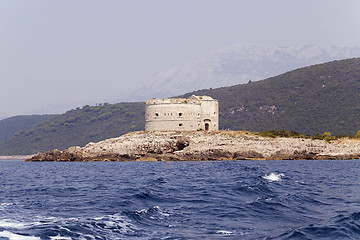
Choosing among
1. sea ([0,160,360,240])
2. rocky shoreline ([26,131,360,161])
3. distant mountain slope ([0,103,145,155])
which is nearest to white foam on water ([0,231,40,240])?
sea ([0,160,360,240])

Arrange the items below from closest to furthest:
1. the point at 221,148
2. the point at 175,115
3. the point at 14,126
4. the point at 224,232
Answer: the point at 224,232
the point at 221,148
the point at 175,115
the point at 14,126

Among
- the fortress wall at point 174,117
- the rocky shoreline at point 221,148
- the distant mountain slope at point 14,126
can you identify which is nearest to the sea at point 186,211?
the rocky shoreline at point 221,148

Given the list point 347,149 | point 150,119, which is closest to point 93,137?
point 150,119

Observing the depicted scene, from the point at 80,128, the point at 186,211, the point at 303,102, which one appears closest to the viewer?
the point at 186,211

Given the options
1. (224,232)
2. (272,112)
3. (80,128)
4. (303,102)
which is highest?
(303,102)

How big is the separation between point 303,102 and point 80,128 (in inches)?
2812

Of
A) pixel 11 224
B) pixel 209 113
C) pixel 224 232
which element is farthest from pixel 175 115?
pixel 224 232

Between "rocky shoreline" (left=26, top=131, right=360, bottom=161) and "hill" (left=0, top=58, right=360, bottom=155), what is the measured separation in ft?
108

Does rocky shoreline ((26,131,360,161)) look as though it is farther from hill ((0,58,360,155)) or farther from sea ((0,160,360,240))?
hill ((0,58,360,155))

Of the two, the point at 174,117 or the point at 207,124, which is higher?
the point at 174,117

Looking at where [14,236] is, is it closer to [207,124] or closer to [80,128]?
[207,124]

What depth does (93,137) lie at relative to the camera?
429 ft

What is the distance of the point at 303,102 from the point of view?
325ft

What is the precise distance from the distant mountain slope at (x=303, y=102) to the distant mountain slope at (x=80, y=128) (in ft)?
100
